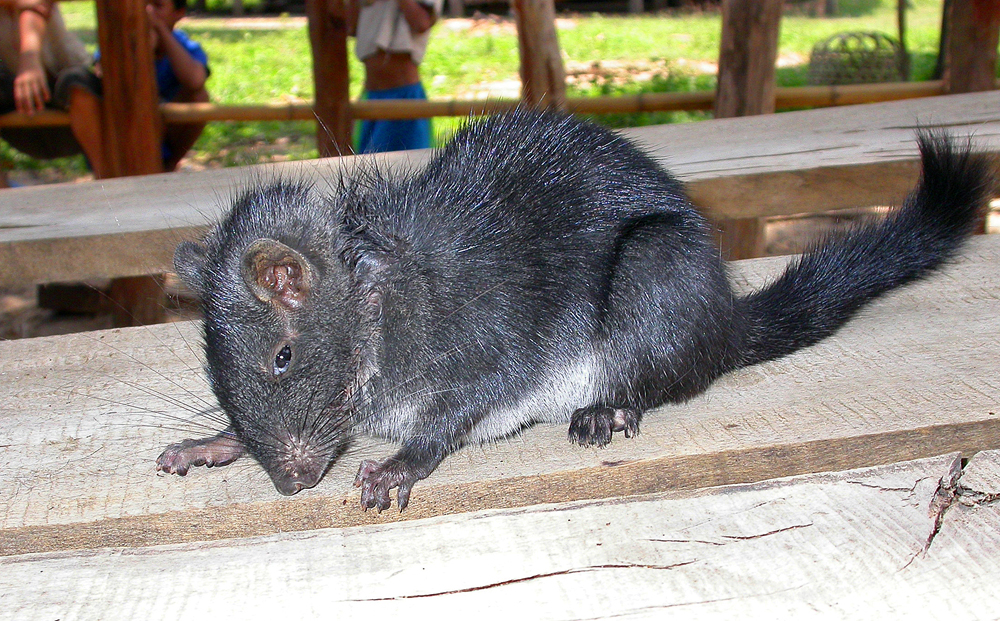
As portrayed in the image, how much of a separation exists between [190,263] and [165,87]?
4.91 m

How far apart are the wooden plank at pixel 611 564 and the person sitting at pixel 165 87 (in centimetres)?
437

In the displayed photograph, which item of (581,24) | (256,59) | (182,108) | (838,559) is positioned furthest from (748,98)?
(581,24)

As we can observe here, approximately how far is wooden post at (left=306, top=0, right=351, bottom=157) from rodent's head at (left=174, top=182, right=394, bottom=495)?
3.60 metres

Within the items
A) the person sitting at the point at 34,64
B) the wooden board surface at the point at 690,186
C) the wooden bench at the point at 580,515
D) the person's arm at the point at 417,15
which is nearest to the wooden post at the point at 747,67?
the wooden board surface at the point at 690,186

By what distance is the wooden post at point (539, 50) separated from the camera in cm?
512

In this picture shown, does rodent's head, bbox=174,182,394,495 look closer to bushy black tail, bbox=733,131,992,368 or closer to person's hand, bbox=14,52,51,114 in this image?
bushy black tail, bbox=733,131,992,368

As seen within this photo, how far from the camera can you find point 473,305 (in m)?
1.86

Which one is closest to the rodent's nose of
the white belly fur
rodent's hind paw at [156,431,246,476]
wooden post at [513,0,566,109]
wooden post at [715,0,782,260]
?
rodent's hind paw at [156,431,246,476]

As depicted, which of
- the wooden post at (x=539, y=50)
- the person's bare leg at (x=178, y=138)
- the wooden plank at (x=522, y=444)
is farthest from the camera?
the person's bare leg at (x=178, y=138)

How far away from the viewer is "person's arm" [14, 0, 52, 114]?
5.37 metres

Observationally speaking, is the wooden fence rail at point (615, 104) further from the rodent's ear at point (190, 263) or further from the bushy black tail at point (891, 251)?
the rodent's ear at point (190, 263)

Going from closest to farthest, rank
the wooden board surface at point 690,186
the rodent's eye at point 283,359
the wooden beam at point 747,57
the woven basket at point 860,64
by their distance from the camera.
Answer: the rodent's eye at point 283,359, the wooden board surface at point 690,186, the wooden beam at point 747,57, the woven basket at point 860,64

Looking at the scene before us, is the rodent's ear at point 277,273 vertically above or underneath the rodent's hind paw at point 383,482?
above

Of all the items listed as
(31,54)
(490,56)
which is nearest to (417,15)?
(31,54)
